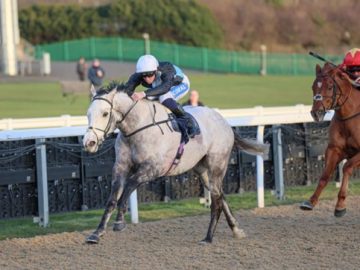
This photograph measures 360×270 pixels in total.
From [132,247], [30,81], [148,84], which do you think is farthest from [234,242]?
[30,81]

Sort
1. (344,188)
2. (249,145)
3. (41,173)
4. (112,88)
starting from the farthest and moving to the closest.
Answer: (41,173), (249,145), (344,188), (112,88)

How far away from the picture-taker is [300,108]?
17016 millimetres

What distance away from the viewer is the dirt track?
8.27m

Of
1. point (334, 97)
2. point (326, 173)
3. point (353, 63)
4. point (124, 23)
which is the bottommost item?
point (326, 173)

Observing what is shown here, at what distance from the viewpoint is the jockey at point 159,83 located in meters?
9.13

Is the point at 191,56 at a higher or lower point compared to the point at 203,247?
higher

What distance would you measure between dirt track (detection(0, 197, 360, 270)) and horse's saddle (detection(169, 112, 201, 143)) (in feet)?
3.71

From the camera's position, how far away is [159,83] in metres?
9.35

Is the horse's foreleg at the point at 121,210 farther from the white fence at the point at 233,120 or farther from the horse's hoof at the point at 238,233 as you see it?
the white fence at the point at 233,120

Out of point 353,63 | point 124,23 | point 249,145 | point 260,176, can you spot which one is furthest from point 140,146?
point 124,23

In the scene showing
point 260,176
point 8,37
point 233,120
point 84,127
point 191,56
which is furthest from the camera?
point 191,56

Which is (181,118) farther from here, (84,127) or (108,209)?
(84,127)

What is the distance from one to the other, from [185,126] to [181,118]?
0.10 meters

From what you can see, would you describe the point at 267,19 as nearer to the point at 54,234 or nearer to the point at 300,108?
the point at 300,108
